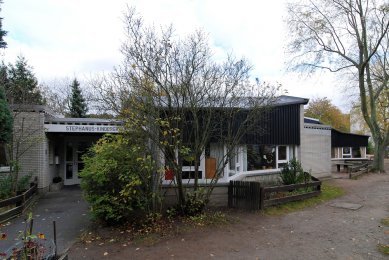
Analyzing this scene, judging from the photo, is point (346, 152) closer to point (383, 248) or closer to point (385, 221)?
point (385, 221)

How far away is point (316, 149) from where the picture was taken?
18.7 meters

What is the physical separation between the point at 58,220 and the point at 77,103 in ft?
83.9

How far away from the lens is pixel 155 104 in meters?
8.29

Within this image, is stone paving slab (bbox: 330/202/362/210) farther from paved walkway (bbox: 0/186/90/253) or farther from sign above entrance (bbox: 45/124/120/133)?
sign above entrance (bbox: 45/124/120/133)

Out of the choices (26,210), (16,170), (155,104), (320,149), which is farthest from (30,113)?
(320,149)

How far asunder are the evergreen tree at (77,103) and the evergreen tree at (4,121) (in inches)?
881

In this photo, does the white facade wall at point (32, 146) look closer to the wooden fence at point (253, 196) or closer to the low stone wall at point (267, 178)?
the wooden fence at point (253, 196)

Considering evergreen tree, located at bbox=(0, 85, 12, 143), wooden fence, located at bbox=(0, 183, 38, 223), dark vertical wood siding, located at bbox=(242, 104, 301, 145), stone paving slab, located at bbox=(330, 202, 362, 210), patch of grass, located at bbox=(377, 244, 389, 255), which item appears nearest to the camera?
patch of grass, located at bbox=(377, 244, 389, 255)

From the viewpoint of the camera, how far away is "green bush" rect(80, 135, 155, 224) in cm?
788

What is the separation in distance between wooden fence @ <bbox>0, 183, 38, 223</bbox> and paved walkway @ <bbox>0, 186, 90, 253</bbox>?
21 centimetres

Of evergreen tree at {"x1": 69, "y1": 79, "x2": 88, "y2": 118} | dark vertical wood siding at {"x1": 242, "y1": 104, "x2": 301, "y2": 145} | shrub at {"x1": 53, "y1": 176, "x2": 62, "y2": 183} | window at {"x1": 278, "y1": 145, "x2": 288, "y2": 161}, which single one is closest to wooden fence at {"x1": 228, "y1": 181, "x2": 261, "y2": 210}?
dark vertical wood siding at {"x1": 242, "y1": 104, "x2": 301, "y2": 145}

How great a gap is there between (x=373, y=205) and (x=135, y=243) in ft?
29.1

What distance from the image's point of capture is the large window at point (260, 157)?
1427 cm

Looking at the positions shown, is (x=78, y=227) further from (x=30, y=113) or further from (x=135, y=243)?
(x=30, y=113)
